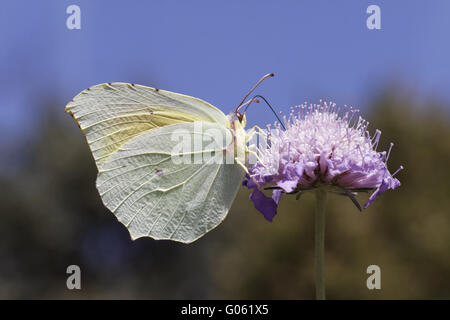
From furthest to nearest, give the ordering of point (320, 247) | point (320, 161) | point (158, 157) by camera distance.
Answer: point (158, 157) < point (320, 161) < point (320, 247)

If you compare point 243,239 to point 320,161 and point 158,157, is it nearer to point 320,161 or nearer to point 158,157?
point 158,157

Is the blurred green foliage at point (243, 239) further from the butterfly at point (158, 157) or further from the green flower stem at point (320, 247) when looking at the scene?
the green flower stem at point (320, 247)

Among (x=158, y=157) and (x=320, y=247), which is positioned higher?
(x=158, y=157)

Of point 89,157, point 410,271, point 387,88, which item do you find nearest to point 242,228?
point 410,271

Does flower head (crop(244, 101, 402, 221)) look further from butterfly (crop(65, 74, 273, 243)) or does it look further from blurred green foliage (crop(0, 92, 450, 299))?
blurred green foliage (crop(0, 92, 450, 299))

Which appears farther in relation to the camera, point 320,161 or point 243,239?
point 243,239

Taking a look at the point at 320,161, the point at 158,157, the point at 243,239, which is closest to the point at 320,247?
the point at 320,161

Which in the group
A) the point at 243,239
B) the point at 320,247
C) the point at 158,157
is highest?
the point at 158,157
